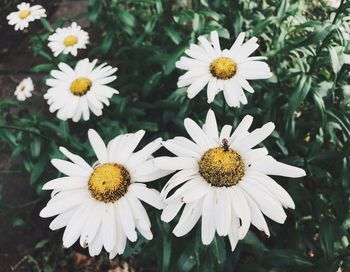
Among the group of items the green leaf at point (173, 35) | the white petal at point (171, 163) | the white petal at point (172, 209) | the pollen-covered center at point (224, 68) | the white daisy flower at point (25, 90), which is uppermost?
the white petal at point (171, 163)

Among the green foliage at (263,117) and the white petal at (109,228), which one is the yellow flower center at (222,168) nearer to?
the white petal at (109,228)

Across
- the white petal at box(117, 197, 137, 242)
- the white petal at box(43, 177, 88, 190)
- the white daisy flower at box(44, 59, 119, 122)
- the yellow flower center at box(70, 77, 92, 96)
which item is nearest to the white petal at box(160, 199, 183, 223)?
the white petal at box(117, 197, 137, 242)

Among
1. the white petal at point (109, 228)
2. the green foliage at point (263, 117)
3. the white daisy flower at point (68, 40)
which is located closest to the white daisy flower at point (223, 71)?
the green foliage at point (263, 117)

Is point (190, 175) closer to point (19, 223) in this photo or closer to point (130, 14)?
point (19, 223)

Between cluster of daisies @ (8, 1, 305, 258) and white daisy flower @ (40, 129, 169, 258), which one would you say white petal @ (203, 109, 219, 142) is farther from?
white daisy flower @ (40, 129, 169, 258)

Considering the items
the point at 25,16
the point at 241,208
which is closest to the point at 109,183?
the point at 241,208
